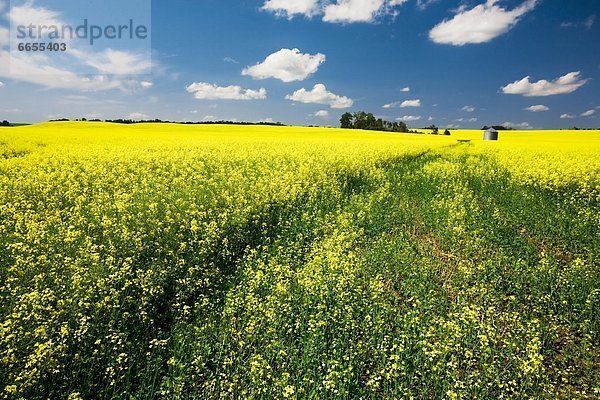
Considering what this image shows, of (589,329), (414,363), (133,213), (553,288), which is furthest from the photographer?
(133,213)

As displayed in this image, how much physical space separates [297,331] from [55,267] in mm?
3408

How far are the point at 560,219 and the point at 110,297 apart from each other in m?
9.07

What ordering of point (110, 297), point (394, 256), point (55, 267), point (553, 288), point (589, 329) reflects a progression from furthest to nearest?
point (394, 256)
point (553, 288)
point (55, 267)
point (589, 329)
point (110, 297)

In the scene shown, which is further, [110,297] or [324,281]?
[324,281]

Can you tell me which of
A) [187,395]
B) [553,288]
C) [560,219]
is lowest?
[187,395]

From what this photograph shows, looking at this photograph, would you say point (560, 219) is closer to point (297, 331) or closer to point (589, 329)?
point (589, 329)

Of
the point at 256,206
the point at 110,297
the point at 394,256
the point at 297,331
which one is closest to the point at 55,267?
the point at 110,297

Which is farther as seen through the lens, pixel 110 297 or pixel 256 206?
pixel 256 206

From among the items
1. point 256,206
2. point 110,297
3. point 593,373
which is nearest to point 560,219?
point 593,373

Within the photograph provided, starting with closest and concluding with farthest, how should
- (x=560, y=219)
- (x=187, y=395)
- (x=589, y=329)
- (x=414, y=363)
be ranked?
1. (x=187, y=395)
2. (x=414, y=363)
3. (x=589, y=329)
4. (x=560, y=219)

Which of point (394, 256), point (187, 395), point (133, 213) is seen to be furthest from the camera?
point (133, 213)

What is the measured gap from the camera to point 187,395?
3316 millimetres

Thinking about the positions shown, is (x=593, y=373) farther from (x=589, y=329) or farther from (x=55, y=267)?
(x=55, y=267)

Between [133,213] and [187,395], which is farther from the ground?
[133,213]
